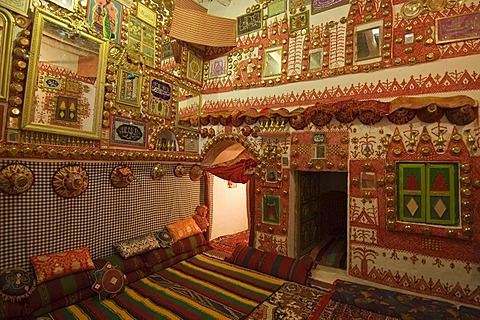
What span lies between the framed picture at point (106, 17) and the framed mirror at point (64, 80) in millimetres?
188

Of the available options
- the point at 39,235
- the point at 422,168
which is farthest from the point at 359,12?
the point at 39,235

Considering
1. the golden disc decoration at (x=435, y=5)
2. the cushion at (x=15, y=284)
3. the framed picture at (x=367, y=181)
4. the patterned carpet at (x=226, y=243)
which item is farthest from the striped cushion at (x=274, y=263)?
the golden disc decoration at (x=435, y=5)

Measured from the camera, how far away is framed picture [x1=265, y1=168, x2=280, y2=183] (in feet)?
13.0

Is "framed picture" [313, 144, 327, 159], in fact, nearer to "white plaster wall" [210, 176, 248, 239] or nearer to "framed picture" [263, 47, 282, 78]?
"framed picture" [263, 47, 282, 78]

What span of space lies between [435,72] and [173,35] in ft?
11.7

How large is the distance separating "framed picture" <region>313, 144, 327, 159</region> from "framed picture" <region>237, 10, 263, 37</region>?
2145 millimetres

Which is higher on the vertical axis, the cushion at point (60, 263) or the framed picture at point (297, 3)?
the framed picture at point (297, 3)

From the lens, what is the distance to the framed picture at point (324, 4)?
143 inches

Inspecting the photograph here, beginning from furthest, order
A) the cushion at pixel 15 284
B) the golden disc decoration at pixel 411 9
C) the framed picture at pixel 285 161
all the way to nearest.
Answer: the framed picture at pixel 285 161 → the golden disc decoration at pixel 411 9 → the cushion at pixel 15 284

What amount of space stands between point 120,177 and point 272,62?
8.92ft

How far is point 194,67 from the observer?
472 centimetres

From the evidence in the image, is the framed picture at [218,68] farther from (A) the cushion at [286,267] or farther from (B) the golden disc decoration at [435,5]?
(A) the cushion at [286,267]

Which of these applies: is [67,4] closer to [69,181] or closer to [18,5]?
[18,5]

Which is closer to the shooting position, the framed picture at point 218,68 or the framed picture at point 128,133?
the framed picture at point 128,133
